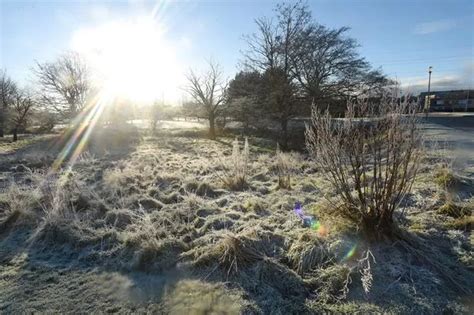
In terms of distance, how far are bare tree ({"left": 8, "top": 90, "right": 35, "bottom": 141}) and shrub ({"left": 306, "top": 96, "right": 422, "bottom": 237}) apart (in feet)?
94.6

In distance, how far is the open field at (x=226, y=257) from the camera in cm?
286

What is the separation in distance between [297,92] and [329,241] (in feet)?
56.0

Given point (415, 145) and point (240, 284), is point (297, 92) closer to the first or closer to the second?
point (415, 145)

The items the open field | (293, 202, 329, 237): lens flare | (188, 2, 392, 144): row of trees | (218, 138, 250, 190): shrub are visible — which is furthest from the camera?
(188, 2, 392, 144): row of trees

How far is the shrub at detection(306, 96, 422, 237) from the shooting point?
3.53 meters

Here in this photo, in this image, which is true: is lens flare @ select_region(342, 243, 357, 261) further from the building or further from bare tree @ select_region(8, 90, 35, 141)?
the building

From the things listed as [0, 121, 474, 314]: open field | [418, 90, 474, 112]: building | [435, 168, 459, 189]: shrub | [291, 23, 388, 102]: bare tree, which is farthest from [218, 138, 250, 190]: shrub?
[418, 90, 474, 112]: building

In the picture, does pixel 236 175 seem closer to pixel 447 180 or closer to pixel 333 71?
pixel 447 180

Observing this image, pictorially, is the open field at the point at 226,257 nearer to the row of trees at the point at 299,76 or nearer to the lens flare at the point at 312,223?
the lens flare at the point at 312,223

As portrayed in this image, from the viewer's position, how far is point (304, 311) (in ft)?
8.88

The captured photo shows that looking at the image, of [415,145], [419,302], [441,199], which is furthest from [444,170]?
[419,302]

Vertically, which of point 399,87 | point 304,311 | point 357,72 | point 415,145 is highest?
point 357,72

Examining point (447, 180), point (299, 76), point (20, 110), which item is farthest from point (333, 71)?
point (20, 110)

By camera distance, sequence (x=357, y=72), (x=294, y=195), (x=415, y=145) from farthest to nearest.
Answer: (x=357, y=72), (x=294, y=195), (x=415, y=145)
